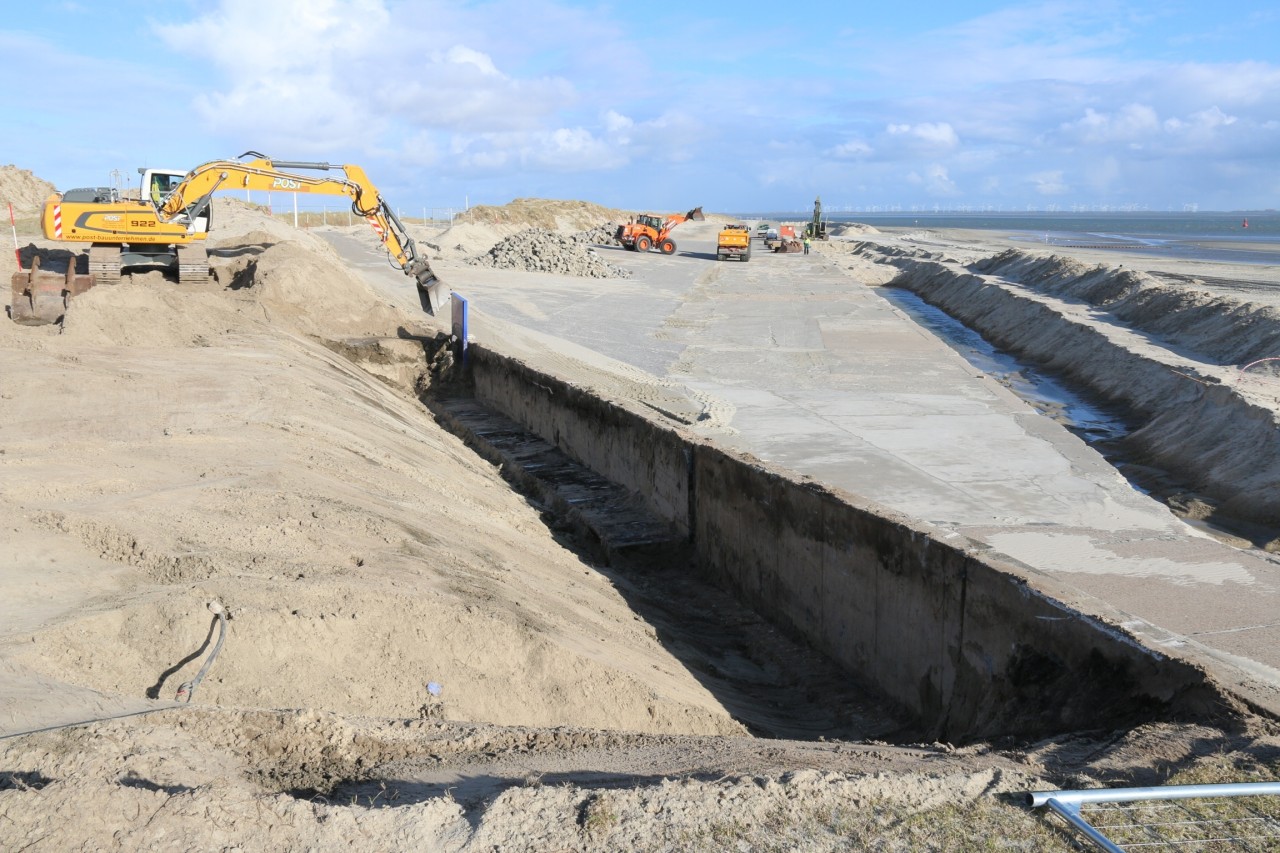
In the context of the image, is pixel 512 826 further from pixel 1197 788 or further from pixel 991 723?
pixel 991 723

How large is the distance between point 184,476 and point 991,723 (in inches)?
228

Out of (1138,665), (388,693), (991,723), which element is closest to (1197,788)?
(1138,665)

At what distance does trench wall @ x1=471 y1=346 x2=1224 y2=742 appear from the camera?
5531mm

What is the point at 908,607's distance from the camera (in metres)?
7.12

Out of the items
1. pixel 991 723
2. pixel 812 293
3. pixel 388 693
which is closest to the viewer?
pixel 388 693

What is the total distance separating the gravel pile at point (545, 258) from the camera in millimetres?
36219

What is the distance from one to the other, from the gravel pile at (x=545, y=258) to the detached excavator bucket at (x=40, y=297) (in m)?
18.8

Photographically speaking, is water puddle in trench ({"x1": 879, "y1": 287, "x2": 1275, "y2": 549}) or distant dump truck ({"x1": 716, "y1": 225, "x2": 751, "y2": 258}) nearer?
water puddle in trench ({"x1": 879, "y1": 287, "x2": 1275, "y2": 549})

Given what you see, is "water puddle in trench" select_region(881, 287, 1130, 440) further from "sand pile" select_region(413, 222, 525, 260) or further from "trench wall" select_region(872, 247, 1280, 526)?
"sand pile" select_region(413, 222, 525, 260)

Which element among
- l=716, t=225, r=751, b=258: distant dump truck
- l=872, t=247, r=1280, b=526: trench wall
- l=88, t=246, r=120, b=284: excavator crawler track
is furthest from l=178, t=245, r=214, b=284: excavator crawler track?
l=716, t=225, r=751, b=258: distant dump truck

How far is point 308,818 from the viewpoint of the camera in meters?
3.29

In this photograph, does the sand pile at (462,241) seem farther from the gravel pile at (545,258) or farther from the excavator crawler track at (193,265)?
the excavator crawler track at (193,265)

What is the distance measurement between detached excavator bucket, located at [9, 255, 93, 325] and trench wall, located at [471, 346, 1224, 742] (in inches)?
452

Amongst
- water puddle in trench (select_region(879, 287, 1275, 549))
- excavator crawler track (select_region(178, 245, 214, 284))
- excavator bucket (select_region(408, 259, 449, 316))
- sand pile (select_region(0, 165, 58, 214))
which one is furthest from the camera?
sand pile (select_region(0, 165, 58, 214))
